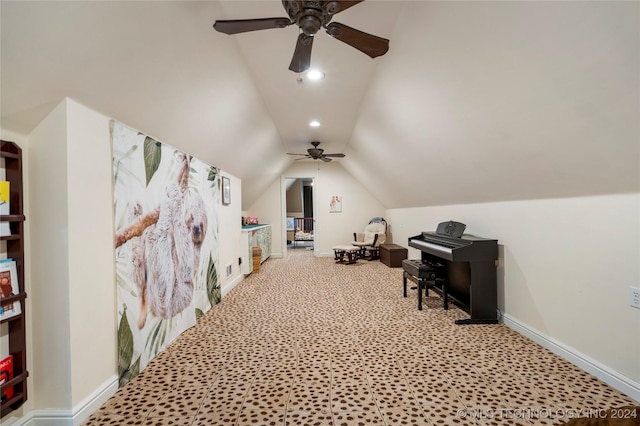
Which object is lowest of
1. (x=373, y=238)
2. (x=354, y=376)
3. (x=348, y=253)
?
(x=354, y=376)

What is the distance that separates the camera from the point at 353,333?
2953mm

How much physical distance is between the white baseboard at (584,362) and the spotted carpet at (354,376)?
5 cm

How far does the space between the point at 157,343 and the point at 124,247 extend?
99 cm

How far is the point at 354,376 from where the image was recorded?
2.18 metres

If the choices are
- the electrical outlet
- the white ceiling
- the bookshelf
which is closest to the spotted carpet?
the bookshelf

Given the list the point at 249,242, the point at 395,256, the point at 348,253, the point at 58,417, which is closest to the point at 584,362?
the point at 58,417

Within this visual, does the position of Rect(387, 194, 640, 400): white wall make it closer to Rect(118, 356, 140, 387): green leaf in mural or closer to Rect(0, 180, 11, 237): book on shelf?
Rect(118, 356, 140, 387): green leaf in mural

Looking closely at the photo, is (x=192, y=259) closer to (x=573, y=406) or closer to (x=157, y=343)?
(x=157, y=343)

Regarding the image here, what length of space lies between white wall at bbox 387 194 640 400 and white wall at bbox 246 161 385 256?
4945 millimetres

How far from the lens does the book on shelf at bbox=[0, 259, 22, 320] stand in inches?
59.3

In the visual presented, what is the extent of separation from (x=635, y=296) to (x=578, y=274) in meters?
0.40

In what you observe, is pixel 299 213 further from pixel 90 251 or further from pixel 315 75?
pixel 90 251

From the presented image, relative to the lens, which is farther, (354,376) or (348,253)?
(348,253)

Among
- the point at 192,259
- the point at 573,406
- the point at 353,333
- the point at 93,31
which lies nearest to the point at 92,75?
the point at 93,31
